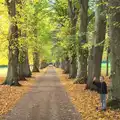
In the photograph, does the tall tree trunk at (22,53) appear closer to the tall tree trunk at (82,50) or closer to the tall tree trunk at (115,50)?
the tall tree trunk at (82,50)

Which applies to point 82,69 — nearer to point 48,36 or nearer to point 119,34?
point 119,34

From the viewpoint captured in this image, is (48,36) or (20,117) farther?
(48,36)

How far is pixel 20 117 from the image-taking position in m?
13.7

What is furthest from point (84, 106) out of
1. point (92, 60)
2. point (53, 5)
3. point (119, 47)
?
point (53, 5)

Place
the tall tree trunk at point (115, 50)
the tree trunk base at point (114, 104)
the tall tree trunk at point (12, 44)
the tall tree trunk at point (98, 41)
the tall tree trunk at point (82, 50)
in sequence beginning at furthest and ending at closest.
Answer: the tall tree trunk at point (82, 50) < the tall tree trunk at point (12, 44) < the tall tree trunk at point (98, 41) < the tall tree trunk at point (115, 50) < the tree trunk base at point (114, 104)

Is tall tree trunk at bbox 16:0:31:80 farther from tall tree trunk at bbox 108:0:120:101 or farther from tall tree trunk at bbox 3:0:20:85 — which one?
tall tree trunk at bbox 108:0:120:101

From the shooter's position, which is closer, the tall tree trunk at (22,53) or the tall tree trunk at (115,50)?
the tall tree trunk at (115,50)

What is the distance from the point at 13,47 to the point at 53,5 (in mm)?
22475

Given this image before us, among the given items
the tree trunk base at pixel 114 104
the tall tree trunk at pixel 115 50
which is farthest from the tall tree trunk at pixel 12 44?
the tree trunk base at pixel 114 104

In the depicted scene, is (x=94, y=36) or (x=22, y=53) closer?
(x=94, y=36)

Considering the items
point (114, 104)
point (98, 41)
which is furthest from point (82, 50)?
point (114, 104)

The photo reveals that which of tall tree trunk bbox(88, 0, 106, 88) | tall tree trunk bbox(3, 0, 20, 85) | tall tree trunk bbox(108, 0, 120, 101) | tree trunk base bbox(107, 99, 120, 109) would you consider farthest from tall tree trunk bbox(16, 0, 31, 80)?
tree trunk base bbox(107, 99, 120, 109)

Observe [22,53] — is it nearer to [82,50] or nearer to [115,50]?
[82,50]

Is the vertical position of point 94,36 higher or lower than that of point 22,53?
higher
